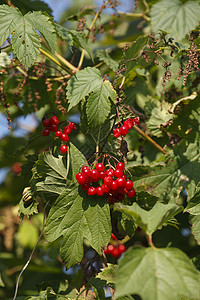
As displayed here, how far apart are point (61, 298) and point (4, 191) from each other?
186 cm

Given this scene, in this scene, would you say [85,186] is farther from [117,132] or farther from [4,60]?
[4,60]

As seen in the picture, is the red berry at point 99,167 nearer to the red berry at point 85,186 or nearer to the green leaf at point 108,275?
the red berry at point 85,186

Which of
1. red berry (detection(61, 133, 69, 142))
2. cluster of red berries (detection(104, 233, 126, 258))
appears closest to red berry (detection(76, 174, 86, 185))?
red berry (detection(61, 133, 69, 142))

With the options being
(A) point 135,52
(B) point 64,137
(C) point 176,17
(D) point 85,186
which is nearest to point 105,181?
(D) point 85,186

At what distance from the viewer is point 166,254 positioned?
49.5 inches

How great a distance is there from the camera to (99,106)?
5.70 ft

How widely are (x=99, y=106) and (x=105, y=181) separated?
1.21 ft

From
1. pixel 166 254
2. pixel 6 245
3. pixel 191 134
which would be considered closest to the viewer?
pixel 166 254

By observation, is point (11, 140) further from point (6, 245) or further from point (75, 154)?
point (75, 154)

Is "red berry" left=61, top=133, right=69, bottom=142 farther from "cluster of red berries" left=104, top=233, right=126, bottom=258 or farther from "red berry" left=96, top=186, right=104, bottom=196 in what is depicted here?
"cluster of red berries" left=104, top=233, right=126, bottom=258

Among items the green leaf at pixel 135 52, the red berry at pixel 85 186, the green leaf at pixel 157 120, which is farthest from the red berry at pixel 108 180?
the green leaf at pixel 157 120

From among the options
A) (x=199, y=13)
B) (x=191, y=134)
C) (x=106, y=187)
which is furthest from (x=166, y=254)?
(x=199, y=13)

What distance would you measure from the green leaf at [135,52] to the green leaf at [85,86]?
6.8 inches

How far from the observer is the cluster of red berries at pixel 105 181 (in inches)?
63.6
